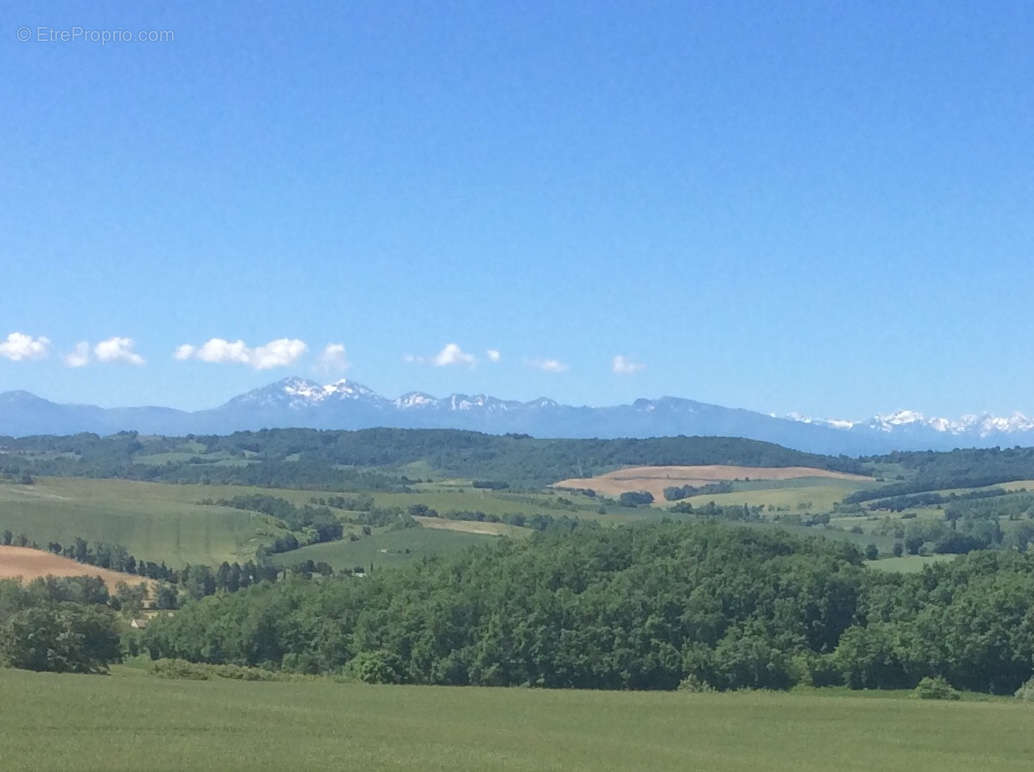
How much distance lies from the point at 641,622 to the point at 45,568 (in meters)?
62.3

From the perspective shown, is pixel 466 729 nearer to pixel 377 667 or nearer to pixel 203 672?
pixel 203 672

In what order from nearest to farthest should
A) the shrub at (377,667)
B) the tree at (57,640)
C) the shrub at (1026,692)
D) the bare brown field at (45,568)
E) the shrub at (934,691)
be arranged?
the tree at (57,640) < the shrub at (1026,692) < the shrub at (377,667) < the shrub at (934,691) < the bare brown field at (45,568)

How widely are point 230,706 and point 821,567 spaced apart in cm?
6156

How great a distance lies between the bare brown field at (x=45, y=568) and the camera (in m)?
116

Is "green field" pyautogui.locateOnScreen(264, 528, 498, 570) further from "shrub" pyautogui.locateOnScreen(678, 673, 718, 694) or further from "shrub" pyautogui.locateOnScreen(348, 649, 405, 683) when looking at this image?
"shrub" pyautogui.locateOnScreen(678, 673, 718, 694)

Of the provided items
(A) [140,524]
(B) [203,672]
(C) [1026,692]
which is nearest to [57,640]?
(B) [203,672]

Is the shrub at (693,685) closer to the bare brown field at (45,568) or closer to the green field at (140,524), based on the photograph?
the bare brown field at (45,568)

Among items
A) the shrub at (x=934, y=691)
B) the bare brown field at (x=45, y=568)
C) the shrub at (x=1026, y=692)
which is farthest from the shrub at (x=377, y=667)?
the bare brown field at (x=45, y=568)

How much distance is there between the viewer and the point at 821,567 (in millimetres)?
98312

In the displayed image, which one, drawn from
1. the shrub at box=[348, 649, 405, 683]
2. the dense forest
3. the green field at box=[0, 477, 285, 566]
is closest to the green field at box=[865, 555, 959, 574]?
the dense forest

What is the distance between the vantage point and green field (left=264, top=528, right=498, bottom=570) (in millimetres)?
137875

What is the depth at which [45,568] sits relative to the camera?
120250 mm

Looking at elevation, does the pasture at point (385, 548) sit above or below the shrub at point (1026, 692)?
above

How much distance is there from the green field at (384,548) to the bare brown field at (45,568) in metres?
19.0
